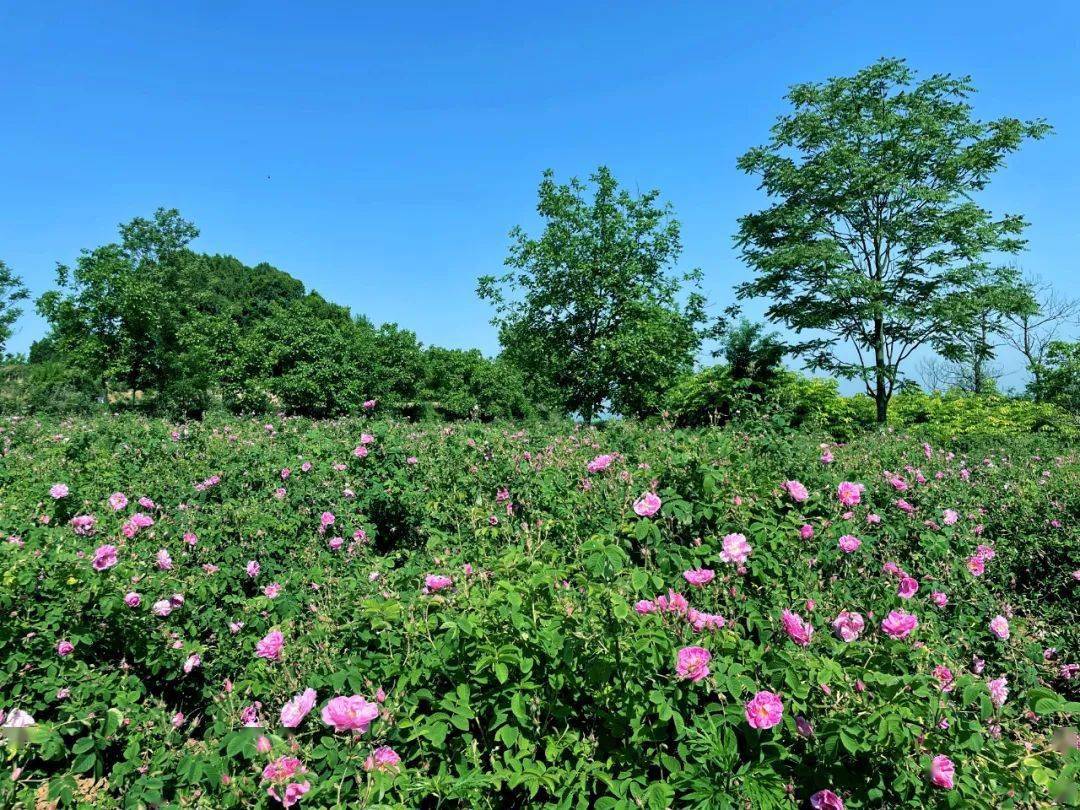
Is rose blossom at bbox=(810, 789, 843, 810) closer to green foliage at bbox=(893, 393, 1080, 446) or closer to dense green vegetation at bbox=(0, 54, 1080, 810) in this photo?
dense green vegetation at bbox=(0, 54, 1080, 810)

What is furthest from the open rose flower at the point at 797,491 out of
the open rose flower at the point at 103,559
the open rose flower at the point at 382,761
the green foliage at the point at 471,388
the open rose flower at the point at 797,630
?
the green foliage at the point at 471,388

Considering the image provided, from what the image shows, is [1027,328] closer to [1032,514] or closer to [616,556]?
[1032,514]

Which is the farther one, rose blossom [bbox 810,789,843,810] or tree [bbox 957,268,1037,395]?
tree [bbox 957,268,1037,395]

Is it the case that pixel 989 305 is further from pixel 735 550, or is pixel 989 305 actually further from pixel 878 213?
pixel 735 550

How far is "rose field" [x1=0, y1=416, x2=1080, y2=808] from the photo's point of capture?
5.11 ft

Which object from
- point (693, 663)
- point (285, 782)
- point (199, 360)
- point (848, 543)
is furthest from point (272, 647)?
point (199, 360)

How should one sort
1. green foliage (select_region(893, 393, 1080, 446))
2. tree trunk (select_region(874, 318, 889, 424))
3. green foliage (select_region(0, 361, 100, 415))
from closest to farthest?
green foliage (select_region(893, 393, 1080, 446)) < green foliage (select_region(0, 361, 100, 415)) < tree trunk (select_region(874, 318, 889, 424))

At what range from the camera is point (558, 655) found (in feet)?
5.83

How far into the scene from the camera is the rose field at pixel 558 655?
5.11 feet

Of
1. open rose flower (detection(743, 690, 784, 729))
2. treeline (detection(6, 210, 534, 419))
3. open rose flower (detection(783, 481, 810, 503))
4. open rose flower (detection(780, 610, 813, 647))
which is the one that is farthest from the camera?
treeline (detection(6, 210, 534, 419))

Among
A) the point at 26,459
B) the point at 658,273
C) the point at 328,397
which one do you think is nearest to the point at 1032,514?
the point at 26,459

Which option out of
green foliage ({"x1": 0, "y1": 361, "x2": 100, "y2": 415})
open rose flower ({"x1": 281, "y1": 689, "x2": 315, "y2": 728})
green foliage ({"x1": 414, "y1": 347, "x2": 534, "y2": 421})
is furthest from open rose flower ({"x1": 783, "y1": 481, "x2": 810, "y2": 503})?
green foliage ({"x1": 414, "y1": 347, "x2": 534, "y2": 421})

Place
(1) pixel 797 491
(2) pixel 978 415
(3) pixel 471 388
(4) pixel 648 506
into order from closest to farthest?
(4) pixel 648 506 < (1) pixel 797 491 < (2) pixel 978 415 < (3) pixel 471 388

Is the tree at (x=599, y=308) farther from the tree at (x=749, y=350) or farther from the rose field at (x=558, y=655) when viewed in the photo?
the rose field at (x=558, y=655)
